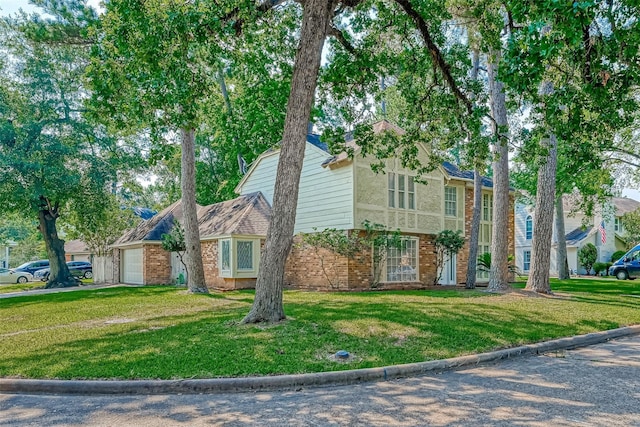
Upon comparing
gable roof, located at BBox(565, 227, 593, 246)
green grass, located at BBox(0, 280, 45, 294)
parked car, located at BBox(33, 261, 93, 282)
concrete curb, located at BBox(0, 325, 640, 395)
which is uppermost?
gable roof, located at BBox(565, 227, 593, 246)

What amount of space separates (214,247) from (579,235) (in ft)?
88.7

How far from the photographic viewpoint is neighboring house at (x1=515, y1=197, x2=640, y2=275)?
32.9 m

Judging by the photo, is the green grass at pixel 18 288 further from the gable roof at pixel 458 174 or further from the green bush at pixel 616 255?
the green bush at pixel 616 255

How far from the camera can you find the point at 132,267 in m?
24.2

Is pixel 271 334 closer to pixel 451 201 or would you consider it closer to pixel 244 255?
pixel 244 255

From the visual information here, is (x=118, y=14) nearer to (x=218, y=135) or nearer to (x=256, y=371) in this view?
(x=256, y=371)

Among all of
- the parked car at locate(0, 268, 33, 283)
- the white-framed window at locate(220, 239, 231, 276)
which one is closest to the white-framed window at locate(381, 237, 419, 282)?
the white-framed window at locate(220, 239, 231, 276)

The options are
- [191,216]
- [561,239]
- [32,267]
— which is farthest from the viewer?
[32,267]

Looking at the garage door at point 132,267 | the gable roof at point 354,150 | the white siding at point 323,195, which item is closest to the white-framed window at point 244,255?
the white siding at point 323,195

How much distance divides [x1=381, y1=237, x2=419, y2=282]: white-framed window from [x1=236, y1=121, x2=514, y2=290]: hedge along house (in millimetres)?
35

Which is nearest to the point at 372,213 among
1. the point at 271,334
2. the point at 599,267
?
the point at 271,334

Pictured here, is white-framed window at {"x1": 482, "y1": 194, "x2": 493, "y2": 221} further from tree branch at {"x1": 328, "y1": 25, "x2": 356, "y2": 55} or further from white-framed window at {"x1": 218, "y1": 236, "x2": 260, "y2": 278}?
tree branch at {"x1": 328, "y1": 25, "x2": 356, "y2": 55}

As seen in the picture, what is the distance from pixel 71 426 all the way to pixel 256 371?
208 cm

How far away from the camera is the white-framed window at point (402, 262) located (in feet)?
59.3
